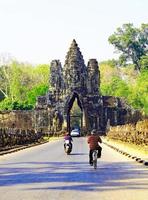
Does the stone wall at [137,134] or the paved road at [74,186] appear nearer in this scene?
the paved road at [74,186]

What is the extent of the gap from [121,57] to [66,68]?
29248 mm

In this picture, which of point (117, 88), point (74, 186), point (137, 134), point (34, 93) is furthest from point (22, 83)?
point (74, 186)

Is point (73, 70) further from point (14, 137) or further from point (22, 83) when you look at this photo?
point (14, 137)

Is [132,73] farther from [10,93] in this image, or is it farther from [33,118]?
[33,118]

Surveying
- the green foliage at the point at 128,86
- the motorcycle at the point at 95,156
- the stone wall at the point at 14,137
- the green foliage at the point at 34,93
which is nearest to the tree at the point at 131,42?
the green foliage at the point at 128,86

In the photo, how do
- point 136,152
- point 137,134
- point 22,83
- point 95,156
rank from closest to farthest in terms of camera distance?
1. point 95,156
2. point 136,152
3. point 137,134
4. point 22,83

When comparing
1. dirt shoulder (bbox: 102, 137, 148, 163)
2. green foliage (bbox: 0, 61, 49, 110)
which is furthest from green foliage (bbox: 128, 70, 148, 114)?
dirt shoulder (bbox: 102, 137, 148, 163)

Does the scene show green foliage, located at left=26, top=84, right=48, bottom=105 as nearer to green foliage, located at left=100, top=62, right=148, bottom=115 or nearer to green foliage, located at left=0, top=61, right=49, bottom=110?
green foliage, located at left=0, top=61, right=49, bottom=110

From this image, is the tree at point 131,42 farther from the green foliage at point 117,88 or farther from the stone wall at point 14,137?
the stone wall at point 14,137

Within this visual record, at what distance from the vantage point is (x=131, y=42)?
12038 centimetres

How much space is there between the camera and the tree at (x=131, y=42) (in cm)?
12006

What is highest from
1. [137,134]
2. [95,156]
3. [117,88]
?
[117,88]

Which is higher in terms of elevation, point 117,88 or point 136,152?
point 117,88

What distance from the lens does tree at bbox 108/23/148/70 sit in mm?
120062
